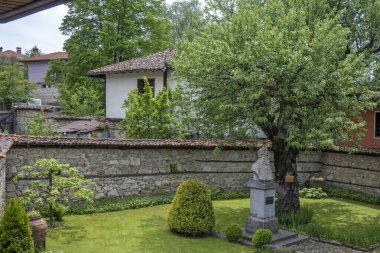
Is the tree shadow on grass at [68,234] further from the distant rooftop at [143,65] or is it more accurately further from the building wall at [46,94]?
the building wall at [46,94]

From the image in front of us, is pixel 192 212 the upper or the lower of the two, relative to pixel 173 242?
upper

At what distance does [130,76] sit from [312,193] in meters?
12.2

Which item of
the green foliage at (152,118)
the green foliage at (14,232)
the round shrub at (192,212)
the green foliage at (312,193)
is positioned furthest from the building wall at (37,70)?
the green foliage at (14,232)

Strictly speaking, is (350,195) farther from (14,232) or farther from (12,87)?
(12,87)

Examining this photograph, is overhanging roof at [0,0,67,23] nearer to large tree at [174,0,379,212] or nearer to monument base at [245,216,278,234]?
large tree at [174,0,379,212]

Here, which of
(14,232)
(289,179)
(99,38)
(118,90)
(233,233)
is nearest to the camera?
(14,232)

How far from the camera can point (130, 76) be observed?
24.5 m

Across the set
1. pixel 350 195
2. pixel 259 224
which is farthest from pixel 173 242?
pixel 350 195

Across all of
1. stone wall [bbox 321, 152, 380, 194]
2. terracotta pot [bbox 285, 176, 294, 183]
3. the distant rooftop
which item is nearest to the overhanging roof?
terracotta pot [bbox 285, 176, 294, 183]

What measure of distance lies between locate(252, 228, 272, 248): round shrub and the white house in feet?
40.7

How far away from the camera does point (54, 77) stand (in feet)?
119

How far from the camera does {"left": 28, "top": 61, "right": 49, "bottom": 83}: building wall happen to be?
196ft

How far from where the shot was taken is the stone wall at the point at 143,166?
1365 cm

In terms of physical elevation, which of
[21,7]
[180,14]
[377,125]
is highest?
[180,14]
